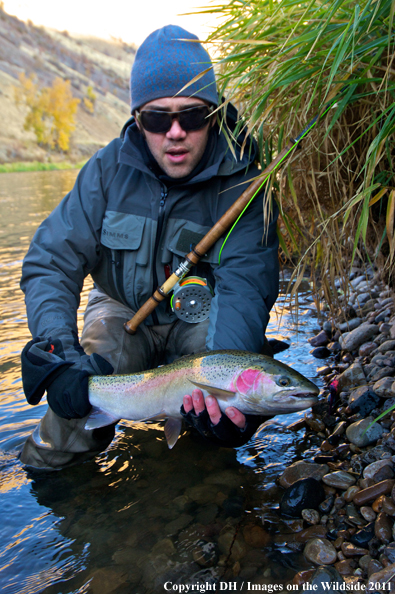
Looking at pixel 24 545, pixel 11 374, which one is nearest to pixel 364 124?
pixel 24 545

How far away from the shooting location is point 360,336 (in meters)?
3.60

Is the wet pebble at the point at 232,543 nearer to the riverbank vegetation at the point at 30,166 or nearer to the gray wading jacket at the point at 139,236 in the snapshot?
the gray wading jacket at the point at 139,236

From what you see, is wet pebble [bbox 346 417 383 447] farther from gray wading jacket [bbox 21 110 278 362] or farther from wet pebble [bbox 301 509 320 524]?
gray wading jacket [bbox 21 110 278 362]

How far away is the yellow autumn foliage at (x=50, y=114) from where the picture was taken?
4744cm

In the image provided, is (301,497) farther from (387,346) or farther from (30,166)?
(30,166)

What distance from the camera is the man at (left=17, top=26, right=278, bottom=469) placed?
102 inches

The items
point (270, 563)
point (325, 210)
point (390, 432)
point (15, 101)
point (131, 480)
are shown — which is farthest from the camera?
point (15, 101)

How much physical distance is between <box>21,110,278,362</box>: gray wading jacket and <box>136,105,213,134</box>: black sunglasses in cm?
22

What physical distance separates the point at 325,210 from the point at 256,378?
4.49 feet

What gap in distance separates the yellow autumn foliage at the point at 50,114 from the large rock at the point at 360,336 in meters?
48.5

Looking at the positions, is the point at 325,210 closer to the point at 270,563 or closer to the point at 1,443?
the point at 270,563

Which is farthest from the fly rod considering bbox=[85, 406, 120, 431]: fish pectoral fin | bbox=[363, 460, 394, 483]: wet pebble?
bbox=[363, 460, 394, 483]: wet pebble

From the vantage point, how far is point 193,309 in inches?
118

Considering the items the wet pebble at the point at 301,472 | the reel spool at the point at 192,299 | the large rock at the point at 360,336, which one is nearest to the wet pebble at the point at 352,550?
the wet pebble at the point at 301,472
